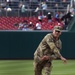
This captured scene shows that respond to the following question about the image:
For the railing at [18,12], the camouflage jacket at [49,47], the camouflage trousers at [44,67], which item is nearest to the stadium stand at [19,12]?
the railing at [18,12]

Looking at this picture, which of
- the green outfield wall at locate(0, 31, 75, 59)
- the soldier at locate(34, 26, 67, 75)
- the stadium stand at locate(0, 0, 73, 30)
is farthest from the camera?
the stadium stand at locate(0, 0, 73, 30)

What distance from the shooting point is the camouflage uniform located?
7664 mm

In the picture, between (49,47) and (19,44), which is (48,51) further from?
(19,44)

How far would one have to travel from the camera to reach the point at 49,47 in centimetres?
789

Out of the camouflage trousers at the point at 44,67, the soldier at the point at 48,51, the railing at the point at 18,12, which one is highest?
the soldier at the point at 48,51

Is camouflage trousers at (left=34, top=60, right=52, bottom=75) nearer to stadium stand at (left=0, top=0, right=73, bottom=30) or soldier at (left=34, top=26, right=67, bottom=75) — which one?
soldier at (left=34, top=26, right=67, bottom=75)

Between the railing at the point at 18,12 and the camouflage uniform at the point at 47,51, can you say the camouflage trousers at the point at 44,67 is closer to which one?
the camouflage uniform at the point at 47,51

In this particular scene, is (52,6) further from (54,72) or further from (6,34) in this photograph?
(54,72)

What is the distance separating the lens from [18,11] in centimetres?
2155

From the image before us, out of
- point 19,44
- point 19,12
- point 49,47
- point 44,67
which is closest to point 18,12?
point 19,12

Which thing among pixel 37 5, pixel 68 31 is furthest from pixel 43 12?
pixel 68 31

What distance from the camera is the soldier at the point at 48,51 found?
7629 mm

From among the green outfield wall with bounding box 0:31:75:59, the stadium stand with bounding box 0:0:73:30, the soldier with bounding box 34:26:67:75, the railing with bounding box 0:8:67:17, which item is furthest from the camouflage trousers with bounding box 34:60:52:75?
the railing with bounding box 0:8:67:17

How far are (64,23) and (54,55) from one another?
41.1 ft
